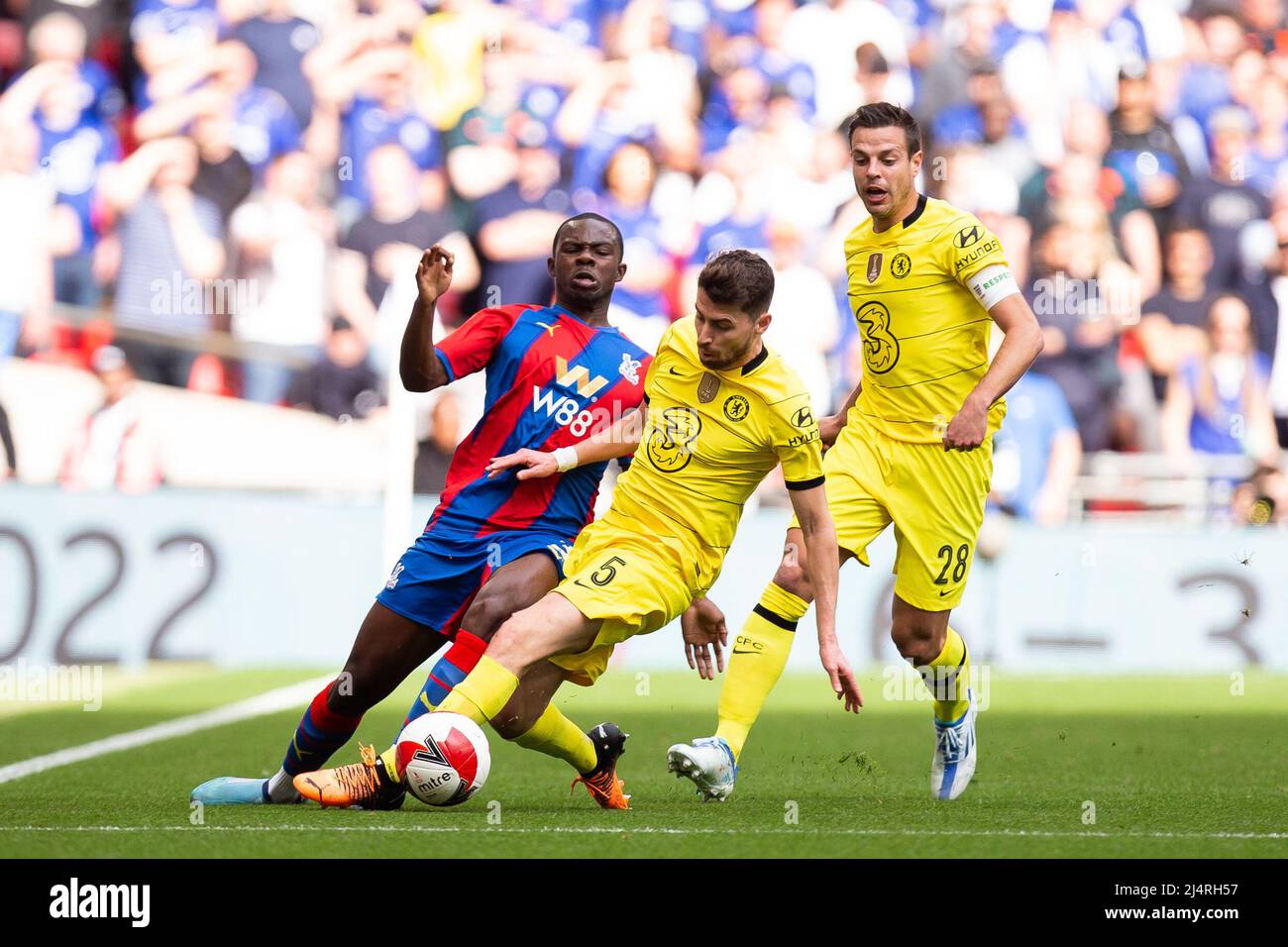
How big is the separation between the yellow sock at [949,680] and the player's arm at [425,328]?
6.97ft

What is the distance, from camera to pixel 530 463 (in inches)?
242

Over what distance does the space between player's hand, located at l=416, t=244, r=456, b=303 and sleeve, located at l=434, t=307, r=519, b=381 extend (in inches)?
18.0

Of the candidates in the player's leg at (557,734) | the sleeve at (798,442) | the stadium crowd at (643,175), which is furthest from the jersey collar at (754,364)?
the stadium crowd at (643,175)

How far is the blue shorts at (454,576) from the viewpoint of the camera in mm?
6398

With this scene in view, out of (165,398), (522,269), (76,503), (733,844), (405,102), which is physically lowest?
(733,844)

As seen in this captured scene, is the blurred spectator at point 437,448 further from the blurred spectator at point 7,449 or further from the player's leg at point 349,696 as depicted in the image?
the player's leg at point 349,696

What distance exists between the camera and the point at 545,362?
6.50m

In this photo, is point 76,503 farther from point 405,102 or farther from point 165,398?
point 405,102

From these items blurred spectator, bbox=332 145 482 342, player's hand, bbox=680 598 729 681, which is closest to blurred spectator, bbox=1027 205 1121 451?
blurred spectator, bbox=332 145 482 342

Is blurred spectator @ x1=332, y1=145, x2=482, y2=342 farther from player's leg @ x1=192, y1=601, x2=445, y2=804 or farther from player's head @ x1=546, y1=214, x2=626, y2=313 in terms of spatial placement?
player's leg @ x1=192, y1=601, x2=445, y2=804

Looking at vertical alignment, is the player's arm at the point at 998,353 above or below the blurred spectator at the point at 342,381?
below

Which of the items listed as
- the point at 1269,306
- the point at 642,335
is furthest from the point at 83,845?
the point at 1269,306

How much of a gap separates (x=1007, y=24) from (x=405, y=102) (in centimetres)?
484

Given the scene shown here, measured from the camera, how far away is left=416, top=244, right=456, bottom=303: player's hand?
583 cm
